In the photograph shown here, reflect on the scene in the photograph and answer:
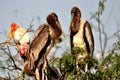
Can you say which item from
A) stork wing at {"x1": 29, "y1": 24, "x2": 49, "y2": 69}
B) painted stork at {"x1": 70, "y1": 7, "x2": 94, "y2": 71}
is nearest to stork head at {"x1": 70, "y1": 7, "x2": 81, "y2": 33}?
painted stork at {"x1": 70, "y1": 7, "x2": 94, "y2": 71}

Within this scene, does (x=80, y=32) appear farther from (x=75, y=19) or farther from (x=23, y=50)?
(x=23, y=50)

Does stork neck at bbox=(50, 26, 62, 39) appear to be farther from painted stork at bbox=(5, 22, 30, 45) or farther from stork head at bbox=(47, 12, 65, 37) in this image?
painted stork at bbox=(5, 22, 30, 45)

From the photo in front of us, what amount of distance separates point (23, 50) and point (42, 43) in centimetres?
68

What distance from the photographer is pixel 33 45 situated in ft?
24.1

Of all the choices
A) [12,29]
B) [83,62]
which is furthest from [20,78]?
[12,29]

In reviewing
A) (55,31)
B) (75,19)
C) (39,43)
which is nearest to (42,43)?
(39,43)

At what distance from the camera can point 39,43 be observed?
24.3 feet

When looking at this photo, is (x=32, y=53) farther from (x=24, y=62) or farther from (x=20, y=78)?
(x=20, y=78)

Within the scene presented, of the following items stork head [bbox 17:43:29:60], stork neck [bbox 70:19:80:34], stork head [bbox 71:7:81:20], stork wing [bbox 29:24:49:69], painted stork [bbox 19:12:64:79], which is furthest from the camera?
stork head [bbox 71:7:81:20]

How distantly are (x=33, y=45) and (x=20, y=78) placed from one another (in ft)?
6.37

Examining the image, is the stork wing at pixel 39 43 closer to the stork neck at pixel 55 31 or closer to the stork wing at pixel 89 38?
the stork neck at pixel 55 31

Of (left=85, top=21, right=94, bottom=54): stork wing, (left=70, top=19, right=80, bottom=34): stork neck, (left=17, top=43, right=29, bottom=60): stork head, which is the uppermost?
(left=70, top=19, right=80, bottom=34): stork neck

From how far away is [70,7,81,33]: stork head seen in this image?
7.49 m

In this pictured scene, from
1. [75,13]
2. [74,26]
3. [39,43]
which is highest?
[75,13]
